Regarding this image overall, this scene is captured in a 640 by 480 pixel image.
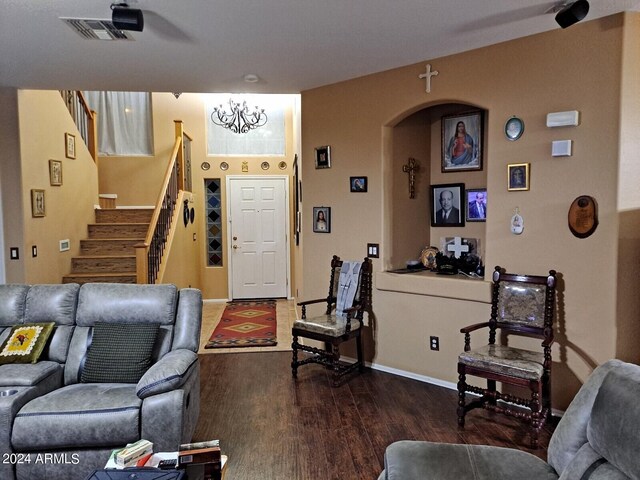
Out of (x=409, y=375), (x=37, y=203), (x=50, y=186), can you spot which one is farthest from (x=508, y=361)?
(x=50, y=186)

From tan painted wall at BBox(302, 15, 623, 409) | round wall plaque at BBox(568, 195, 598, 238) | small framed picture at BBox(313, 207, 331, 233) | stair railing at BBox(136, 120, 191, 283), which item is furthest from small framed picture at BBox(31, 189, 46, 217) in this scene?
round wall plaque at BBox(568, 195, 598, 238)

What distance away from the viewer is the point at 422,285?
3840 millimetres

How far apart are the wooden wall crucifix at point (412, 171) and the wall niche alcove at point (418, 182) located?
3cm

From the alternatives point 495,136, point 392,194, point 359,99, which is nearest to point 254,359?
point 392,194

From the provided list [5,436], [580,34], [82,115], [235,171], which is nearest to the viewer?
[5,436]

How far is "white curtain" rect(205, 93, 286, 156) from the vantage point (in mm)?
7602

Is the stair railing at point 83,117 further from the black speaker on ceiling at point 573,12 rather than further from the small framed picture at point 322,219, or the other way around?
the black speaker on ceiling at point 573,12

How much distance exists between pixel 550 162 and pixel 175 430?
296cm

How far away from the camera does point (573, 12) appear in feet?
8.27

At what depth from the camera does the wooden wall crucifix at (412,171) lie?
425 centimetres

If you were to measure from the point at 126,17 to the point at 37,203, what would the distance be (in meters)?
2.96

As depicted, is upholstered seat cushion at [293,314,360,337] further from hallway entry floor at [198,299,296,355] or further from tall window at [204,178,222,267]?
tall window at [204,178,222,267]

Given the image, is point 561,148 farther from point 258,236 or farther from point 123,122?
point 123,122

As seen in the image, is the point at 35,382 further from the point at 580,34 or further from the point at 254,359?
the point at 580,34
